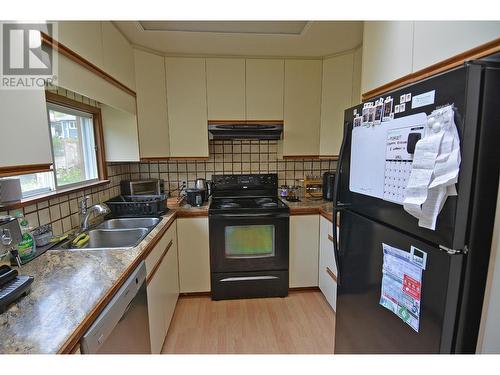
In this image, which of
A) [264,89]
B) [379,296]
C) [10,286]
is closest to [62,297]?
[10,286]

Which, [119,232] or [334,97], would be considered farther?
[334,97]

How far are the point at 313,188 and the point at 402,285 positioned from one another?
5.72ft

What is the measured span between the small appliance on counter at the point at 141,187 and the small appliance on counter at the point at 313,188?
1532 mm

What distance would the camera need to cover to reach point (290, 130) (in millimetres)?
2383

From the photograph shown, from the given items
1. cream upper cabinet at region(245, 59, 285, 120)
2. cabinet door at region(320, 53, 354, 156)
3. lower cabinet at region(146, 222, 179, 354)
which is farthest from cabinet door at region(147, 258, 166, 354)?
cabinet door at region(320, 53, 354, 156)

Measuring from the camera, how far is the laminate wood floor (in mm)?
1706

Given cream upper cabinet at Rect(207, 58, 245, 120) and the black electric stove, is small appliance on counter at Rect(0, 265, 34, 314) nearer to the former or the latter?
the black electric stove

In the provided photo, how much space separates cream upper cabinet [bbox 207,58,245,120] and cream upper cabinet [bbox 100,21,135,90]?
661 mm

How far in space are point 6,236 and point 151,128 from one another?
1457 millimetres

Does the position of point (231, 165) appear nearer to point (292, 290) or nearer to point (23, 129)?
point (292, 290)

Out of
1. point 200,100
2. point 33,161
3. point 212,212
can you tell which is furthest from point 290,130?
point 33,161

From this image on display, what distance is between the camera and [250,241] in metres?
2.20

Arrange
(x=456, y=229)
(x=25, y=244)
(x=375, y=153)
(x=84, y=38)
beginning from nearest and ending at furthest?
1. (x=456, y=229)
2. (x=375, y=153)
3. (x=25, y=244)
4. (x=84, y=38)

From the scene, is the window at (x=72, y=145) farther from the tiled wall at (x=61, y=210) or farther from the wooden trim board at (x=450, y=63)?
the wooden trim board at (x=450, y=63)
